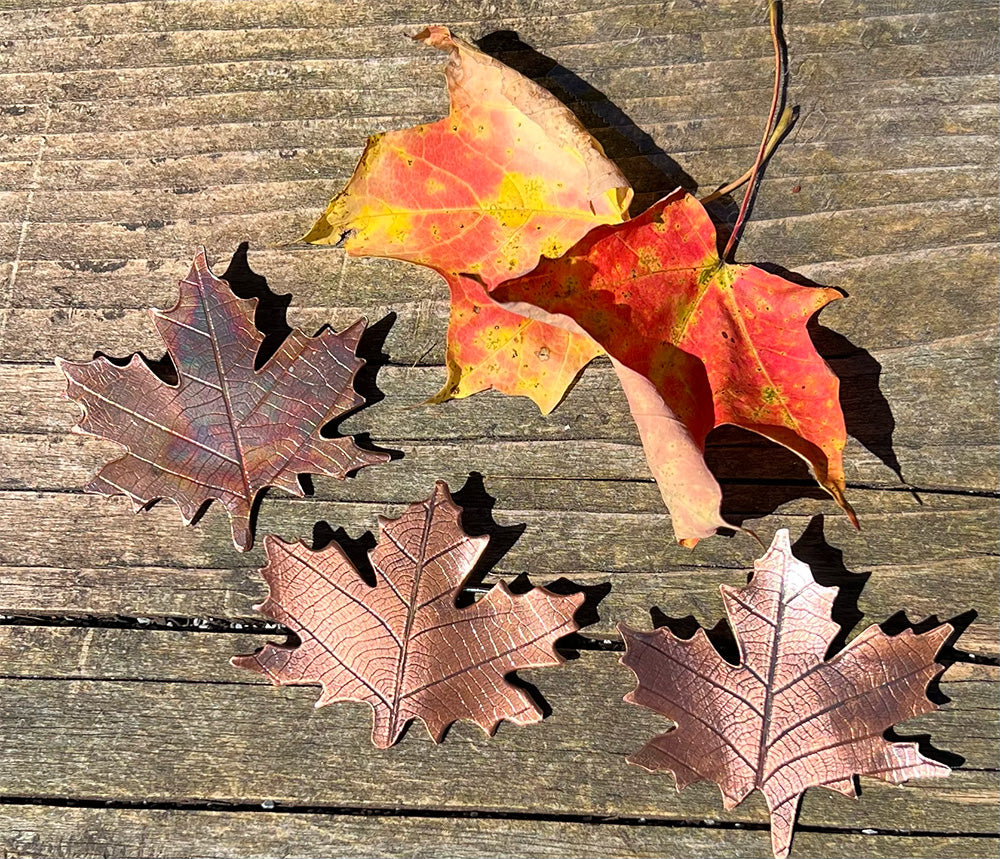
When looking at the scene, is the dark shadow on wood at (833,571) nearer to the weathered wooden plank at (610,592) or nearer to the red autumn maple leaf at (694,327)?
the weathered wooden plank at (610,592)

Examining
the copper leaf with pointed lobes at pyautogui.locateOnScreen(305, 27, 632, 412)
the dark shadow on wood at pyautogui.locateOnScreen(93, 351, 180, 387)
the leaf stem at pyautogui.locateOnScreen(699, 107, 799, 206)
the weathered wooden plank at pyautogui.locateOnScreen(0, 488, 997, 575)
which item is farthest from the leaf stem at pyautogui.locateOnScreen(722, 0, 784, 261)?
the dark shadow on wood at pyautogui.locateOnScreen(93, 351, 180, 387)

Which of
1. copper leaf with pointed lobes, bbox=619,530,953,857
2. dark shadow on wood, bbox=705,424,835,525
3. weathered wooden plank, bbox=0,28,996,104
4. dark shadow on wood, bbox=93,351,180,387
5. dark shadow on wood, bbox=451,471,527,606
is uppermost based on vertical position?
weathered wooden plank, bbox=0,28,996,104

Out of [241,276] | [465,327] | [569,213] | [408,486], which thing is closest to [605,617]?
[408,486]

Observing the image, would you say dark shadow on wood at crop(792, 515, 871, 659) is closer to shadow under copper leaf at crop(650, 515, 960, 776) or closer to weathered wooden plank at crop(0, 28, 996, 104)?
shadow under copper leaf at crop(650, 515, 960, 776)

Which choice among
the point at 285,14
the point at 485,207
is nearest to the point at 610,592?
the point at 485,207

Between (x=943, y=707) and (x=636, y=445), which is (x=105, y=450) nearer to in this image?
(x=636, y=445)
